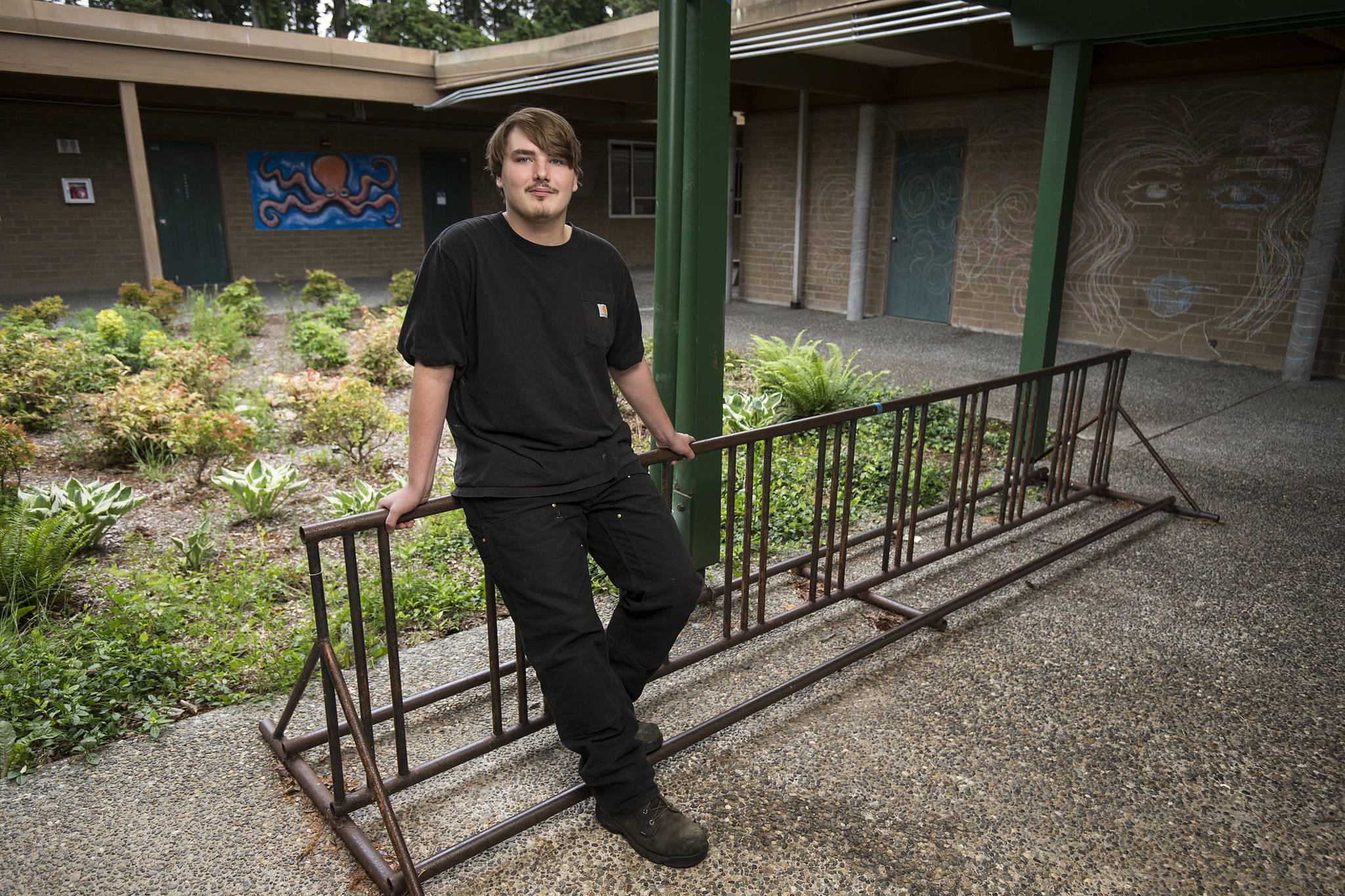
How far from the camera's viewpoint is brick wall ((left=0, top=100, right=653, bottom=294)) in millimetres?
13859

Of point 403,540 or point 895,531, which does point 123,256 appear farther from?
point 895,531

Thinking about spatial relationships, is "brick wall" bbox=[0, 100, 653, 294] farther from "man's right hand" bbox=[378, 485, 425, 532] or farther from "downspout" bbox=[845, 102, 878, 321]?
"man's right hand" bbox=[378, 485, 425, 532]

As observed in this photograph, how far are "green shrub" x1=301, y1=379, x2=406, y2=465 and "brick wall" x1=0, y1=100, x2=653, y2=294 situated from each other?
35.4ft

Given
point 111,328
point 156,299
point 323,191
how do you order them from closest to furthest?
point 111,328, point 156,299, point 323,191

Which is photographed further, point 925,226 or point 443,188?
point 443,188

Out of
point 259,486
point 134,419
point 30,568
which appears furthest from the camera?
point 134,419

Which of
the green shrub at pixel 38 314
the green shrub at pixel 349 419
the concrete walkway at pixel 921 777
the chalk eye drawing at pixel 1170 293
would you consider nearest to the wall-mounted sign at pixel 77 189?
the green shrub at pixel 38 314

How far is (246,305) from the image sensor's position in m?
10.6

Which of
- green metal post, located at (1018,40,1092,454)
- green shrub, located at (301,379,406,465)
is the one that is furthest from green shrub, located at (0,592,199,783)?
green metal post, located at (1018,40,1092,454)

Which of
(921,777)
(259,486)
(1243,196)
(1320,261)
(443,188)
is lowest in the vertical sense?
(921,777)

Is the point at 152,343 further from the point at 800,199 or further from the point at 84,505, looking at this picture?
the point at 800,199

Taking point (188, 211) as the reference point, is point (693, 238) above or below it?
below

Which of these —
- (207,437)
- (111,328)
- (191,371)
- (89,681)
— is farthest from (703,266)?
(111,328)

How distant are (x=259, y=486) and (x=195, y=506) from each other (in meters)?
0.62
